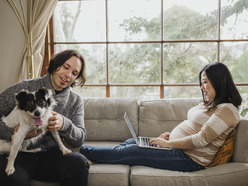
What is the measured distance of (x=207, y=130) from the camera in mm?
1572

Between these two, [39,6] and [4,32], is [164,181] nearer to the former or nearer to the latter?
[39,6]

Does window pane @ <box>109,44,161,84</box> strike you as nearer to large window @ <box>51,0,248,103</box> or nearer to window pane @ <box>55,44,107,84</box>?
large window @ <box>51,0,248,103</box>

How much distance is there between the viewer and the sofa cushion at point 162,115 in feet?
7.65

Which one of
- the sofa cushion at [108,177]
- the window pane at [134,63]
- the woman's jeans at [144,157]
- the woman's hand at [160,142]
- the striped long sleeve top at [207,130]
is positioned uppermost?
the window pane at [134,63]

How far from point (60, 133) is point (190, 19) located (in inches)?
87.5

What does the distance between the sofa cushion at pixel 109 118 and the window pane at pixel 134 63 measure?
680 mm

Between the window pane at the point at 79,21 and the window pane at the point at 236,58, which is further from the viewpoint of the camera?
the window pane at the point at 79,21

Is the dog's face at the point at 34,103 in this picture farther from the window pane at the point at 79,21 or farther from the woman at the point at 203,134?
the window pane at the point at 79,21

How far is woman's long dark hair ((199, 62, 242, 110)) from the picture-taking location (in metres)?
1.66

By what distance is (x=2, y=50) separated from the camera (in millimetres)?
3080

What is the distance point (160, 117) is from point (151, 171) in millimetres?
777

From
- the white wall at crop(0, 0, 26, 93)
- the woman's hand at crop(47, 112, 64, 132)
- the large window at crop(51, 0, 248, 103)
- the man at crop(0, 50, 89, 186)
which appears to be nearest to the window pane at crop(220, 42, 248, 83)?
the large window at crop(51, 0, 248, 103)

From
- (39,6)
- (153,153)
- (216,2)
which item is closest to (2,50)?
(39,6)

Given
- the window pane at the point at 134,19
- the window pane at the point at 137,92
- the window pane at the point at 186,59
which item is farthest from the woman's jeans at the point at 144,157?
the window pane at the point at 134,19
